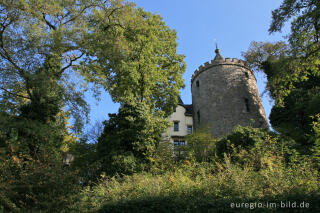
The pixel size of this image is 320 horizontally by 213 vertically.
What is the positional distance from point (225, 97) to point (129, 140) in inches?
590

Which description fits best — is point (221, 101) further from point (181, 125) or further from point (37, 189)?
point (37, 189)

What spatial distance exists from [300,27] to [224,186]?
30.4 feet

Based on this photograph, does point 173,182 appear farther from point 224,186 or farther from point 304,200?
point 304,200

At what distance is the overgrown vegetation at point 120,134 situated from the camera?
→ 21.1 feet

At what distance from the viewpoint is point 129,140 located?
11984mm

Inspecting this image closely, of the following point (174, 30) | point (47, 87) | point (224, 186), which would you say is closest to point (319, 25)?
point (224, 186)

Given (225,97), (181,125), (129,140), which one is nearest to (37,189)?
(129,140)

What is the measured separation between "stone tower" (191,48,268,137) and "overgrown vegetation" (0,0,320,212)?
627 centimetres

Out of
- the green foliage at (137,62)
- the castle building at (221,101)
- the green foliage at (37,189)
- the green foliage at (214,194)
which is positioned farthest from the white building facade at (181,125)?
the green foliage at (37,189)

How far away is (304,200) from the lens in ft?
14.8

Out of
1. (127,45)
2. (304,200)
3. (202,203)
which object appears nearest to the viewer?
(304,200)

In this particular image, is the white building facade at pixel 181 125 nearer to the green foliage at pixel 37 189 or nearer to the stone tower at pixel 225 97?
the stone tower at pixel 225 97

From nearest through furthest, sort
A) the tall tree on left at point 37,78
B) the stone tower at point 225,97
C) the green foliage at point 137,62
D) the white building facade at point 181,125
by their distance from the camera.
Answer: the tall tree on left at point 37,78 < the green foliage at point 137,62 < the stone tower at point 225,97 < the white building facade at point 181,125

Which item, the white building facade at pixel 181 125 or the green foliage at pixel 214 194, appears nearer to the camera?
the green foliage at pixel 214 194
